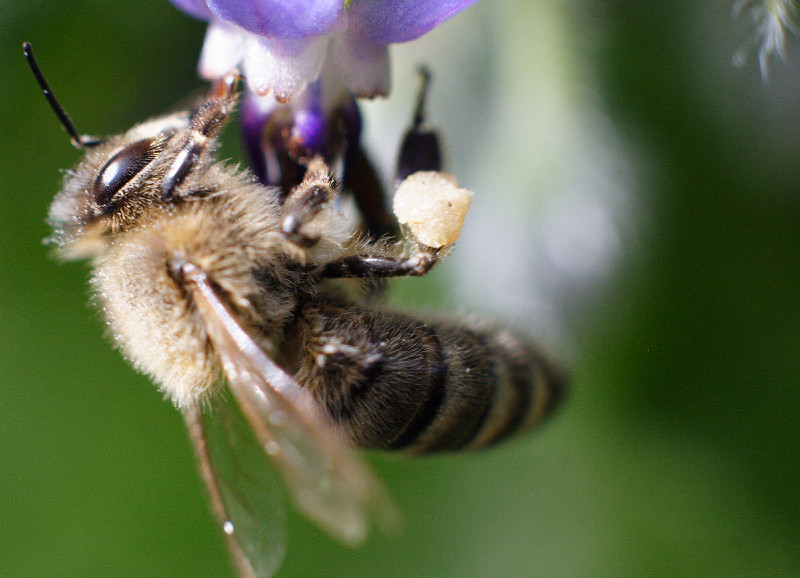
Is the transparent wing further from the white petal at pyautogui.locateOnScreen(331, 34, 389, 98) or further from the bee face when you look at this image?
the white petal at pyautogui.locateOnScreen(331, 34, 389, 98)

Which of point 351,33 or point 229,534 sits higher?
point 351,33

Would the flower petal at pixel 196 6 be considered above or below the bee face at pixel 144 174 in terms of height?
above

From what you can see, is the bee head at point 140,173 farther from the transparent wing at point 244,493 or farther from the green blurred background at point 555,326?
the green blurred background at point 555,326

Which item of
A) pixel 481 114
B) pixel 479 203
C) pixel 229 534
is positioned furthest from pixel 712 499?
pixel 229 534

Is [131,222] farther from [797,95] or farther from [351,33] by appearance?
[797,95]

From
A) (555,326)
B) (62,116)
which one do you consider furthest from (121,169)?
(555,326)

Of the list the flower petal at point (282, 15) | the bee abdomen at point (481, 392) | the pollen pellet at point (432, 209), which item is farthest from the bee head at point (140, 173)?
the bee abdomen at point (481, 392)

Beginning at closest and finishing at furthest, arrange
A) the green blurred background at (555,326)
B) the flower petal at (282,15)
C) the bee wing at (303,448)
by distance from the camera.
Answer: the bee wing at (303,448), the flower petal at (282,15), the green blurred background at (555,326)
